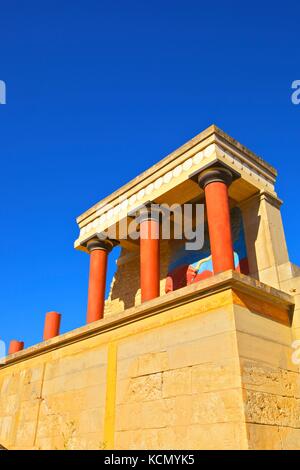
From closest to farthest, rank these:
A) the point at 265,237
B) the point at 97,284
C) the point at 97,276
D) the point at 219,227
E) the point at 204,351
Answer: the point at 204,351, the point at 219,227, the point at 265,237, the point at 97,284, the point at 97,276

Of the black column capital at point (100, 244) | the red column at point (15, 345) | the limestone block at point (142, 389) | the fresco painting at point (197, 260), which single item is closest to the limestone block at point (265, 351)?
the limestone block at point (142, 389)

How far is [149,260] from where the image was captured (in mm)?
11086

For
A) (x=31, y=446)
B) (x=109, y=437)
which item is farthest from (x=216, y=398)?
(x=31, y=446)

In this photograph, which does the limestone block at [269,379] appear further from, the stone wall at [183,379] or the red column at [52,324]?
the red column at [52,324]

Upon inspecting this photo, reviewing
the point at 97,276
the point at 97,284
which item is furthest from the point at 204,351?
the point at 97,276

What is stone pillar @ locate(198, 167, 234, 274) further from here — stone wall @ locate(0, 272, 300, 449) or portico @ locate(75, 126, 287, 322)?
stone wall @ locate(0, 272, 300, 449)

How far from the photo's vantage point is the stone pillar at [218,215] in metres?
8.73

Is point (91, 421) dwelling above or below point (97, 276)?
below

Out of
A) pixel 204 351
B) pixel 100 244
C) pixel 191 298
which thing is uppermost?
pixel 100 244

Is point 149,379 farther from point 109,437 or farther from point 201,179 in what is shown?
point 201,179

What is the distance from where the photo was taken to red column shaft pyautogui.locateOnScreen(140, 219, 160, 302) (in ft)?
34.3

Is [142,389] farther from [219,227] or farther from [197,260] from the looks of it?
[197,260]

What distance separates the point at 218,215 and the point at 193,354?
13.9 ft

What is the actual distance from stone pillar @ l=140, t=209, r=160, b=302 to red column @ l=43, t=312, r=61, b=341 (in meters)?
4.09
